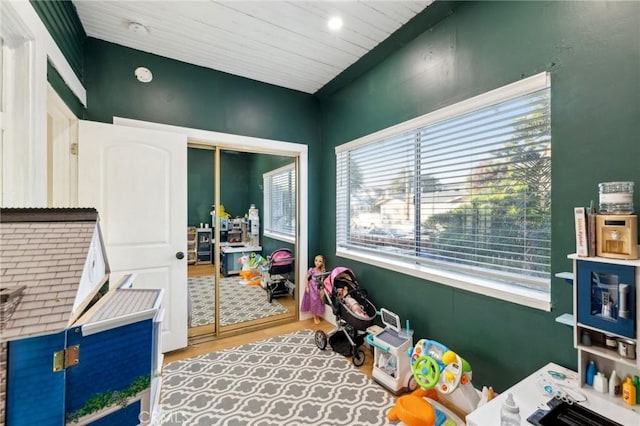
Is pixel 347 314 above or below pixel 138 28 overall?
below

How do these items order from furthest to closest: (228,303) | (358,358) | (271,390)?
(228,303) < (358,358) < (271,390)

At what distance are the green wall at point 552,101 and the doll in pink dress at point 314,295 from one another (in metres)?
1.11

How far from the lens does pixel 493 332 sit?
5.87ft

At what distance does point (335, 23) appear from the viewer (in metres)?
2.23

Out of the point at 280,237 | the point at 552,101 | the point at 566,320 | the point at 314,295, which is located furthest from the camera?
the point at 280,237

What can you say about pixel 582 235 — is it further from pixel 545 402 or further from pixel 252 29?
pixel 252 29

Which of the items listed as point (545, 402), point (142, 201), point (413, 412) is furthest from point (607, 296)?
point (142, 201)

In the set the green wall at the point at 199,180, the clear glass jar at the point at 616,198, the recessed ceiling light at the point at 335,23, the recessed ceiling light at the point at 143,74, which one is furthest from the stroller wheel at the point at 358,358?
the recessed ceiling light at the point at 143,74

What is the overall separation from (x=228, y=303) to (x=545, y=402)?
3.38 metres

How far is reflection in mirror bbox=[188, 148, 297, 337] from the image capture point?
125 inches

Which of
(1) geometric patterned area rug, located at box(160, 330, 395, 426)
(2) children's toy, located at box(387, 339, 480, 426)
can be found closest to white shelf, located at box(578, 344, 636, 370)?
(2) children's toy, located at box(387, 339, 480, 426)

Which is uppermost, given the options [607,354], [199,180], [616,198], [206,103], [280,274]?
[206,103]

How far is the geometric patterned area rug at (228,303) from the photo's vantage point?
3.27m

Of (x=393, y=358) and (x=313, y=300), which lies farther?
(x=313, y=300)
